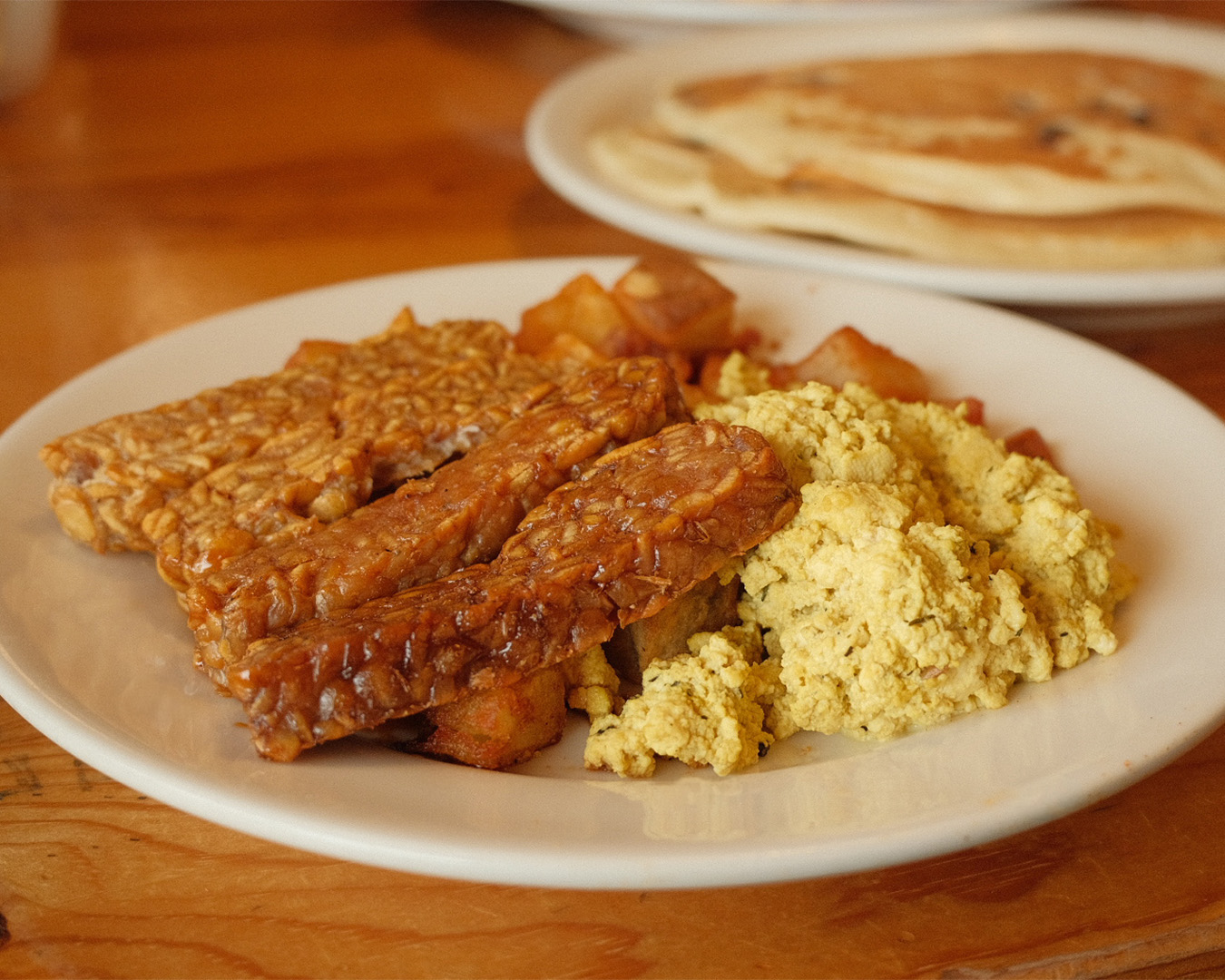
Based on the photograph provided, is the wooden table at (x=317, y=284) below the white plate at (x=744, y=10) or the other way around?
below

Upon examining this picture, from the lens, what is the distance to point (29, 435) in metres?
1.86

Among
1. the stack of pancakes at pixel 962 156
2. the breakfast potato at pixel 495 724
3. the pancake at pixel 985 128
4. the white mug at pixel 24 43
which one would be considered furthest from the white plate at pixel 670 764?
the white mug at pixel 24 43

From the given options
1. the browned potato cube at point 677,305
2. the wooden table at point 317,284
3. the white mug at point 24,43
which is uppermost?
the browned potato cube at point 677,305

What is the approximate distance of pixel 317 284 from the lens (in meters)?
2.96

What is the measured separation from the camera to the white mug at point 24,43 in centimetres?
379

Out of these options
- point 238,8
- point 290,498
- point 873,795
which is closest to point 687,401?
point 290,498

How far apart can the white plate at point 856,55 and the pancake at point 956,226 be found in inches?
2.6

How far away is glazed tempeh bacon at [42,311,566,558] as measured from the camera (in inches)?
64.2

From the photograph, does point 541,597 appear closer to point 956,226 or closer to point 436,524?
point 436,524

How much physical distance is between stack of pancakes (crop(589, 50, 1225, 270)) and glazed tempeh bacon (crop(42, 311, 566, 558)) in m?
1.12

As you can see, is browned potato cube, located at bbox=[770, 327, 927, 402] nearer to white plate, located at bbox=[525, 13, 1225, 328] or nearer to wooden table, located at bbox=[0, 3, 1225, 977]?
white plate, located at bbox=[525, 13, 1225, 328]

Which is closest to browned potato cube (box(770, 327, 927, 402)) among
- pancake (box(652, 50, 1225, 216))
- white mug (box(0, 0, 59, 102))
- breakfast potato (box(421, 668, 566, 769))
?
breakfast potato (box(421, 668, 566, 769))

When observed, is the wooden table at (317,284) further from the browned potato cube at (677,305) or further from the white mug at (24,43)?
A: the browned potato cube at (677,305)

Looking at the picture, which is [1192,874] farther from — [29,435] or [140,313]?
[140,313]
